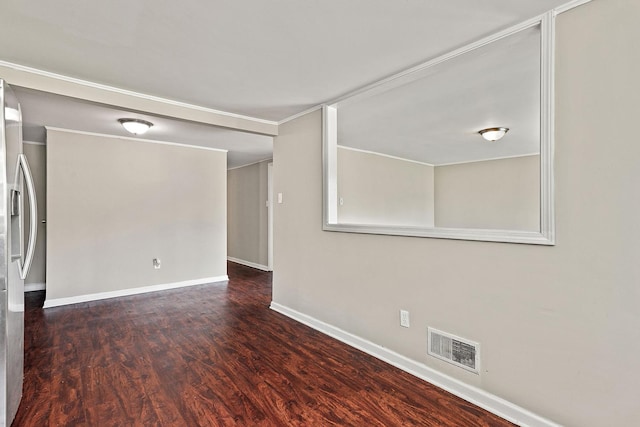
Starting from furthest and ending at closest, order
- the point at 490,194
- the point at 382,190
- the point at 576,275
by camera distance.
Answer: the point at 490,194 → the point at 382,190 → the point at 576,275

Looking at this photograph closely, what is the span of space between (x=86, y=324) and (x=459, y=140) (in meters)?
5.37

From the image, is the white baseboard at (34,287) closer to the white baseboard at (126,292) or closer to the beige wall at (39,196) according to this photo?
the beige wall at (39,196)

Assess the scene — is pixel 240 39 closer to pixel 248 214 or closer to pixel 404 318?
pixel 404 318

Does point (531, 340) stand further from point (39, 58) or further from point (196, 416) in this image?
point (39, 58)

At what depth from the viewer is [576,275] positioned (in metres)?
1.66

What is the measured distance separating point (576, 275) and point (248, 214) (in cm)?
591

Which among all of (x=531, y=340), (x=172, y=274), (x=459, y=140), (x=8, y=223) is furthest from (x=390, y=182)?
(x=8, y=223)

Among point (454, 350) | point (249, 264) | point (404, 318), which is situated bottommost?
point (249, 264)

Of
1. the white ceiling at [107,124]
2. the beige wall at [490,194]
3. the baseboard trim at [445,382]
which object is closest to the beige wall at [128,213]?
the white ceiling at [107,124]

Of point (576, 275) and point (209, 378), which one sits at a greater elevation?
point (576, 275)

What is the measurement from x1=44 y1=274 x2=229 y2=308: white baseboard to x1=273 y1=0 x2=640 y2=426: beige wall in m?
3.89

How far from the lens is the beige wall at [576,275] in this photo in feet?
4.97

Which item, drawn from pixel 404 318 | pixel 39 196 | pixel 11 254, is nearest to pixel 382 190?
pixel 404 318

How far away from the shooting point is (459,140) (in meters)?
5.00
